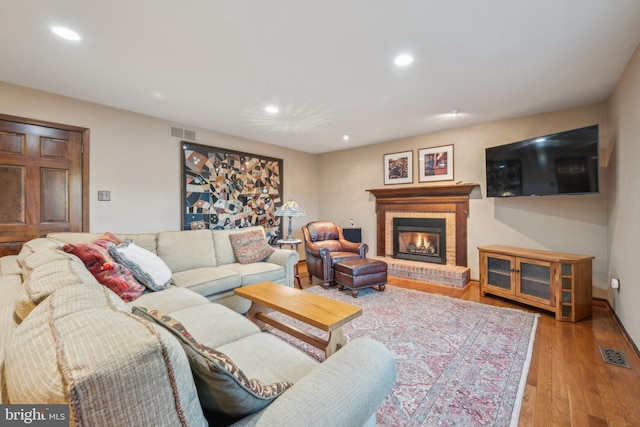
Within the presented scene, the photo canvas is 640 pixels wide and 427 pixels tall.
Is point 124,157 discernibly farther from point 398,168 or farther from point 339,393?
point 398,168

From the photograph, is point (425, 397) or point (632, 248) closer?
point (425, 397)

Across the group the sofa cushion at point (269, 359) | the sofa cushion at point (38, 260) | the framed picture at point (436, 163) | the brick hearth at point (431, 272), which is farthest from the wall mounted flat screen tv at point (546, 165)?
the sofa cushion at point (38, 260)

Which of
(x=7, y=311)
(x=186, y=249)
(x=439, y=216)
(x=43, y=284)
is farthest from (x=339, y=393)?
(x=439, y=216)

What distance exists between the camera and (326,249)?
3.91 meters

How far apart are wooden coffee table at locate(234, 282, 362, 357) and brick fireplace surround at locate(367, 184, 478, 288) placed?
2575mm

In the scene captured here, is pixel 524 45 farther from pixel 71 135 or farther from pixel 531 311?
pixel 71 135

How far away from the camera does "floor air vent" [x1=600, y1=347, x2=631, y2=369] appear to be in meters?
2.03

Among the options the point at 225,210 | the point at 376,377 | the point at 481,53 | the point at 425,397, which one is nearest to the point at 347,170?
the point at 225,210

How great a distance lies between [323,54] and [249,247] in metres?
2.29

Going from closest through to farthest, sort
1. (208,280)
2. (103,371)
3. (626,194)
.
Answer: (103,371) → (626,194) → (208,280)

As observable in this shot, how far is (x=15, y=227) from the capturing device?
279cm

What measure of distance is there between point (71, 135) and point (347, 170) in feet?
13.8

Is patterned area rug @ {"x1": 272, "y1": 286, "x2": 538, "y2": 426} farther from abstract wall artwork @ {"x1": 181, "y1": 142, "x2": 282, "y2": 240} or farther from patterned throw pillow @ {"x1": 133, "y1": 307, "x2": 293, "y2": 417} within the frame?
abstract wall artwork @ {"x1": 181, "y1": 142, "x2": 282, "y2": 240}

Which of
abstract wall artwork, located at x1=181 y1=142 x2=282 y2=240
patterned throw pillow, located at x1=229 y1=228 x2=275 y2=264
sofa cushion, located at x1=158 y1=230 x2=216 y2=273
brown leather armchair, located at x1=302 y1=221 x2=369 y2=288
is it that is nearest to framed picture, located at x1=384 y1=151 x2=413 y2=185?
brown leather armchair, located at x1=302 y1=221 x2=369 y2=288
